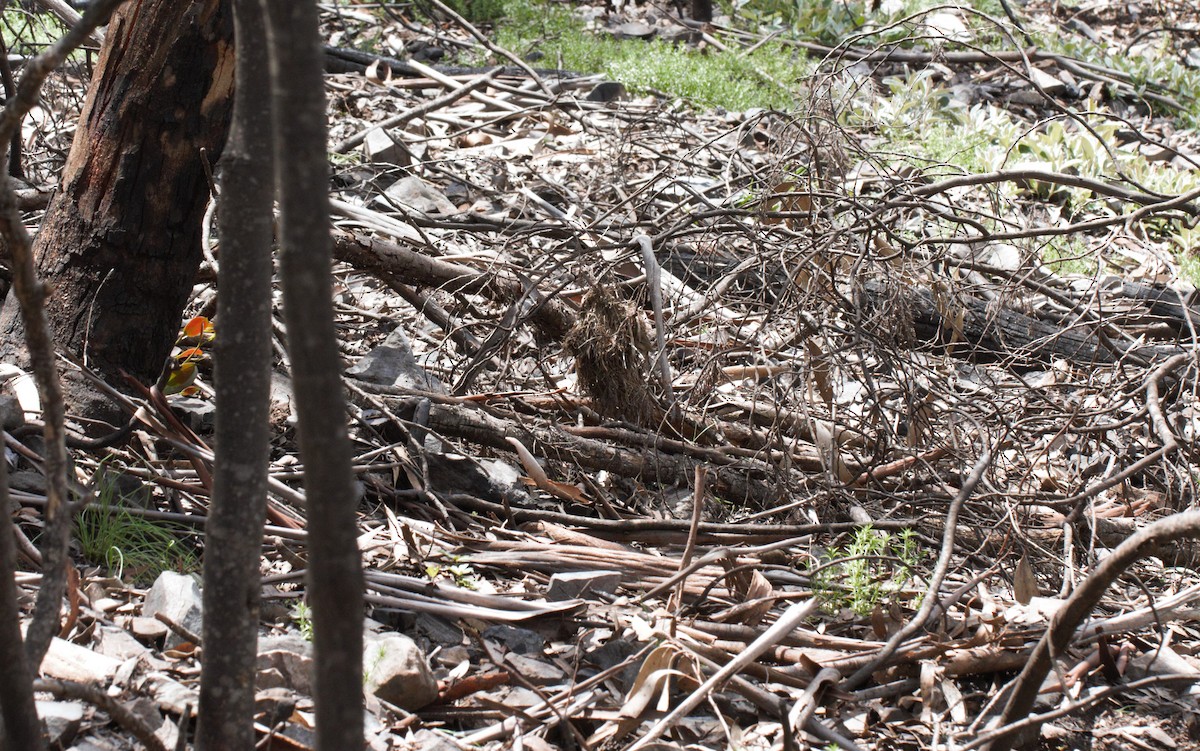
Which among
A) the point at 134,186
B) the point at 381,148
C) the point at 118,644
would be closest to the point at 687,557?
the point at 118,644

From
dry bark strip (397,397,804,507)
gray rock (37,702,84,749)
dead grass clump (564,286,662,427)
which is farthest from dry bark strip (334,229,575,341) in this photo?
gray rock (37,702,84,749)

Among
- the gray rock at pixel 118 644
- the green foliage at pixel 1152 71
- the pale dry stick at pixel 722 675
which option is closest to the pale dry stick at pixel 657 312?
the pale dry stick at pixel 722 675

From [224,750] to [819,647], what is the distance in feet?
4.84

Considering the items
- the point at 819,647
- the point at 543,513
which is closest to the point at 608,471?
the point at 543,513

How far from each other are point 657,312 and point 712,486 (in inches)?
23.7

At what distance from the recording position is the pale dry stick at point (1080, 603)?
1.56 meters

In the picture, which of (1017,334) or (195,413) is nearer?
(195,413)

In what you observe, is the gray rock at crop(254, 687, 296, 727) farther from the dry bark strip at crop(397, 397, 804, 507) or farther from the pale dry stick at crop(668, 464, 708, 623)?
the dry bark strip at crop(397, 397, 804, 507)

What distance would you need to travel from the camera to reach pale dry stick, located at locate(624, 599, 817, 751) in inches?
77.2

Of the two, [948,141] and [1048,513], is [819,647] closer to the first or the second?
[1048,513]

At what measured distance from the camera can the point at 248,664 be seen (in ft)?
4.69

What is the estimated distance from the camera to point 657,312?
3318 millimetres

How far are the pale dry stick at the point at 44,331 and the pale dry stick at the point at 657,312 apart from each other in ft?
6.73

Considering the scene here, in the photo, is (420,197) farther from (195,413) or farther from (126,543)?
(126,543)
